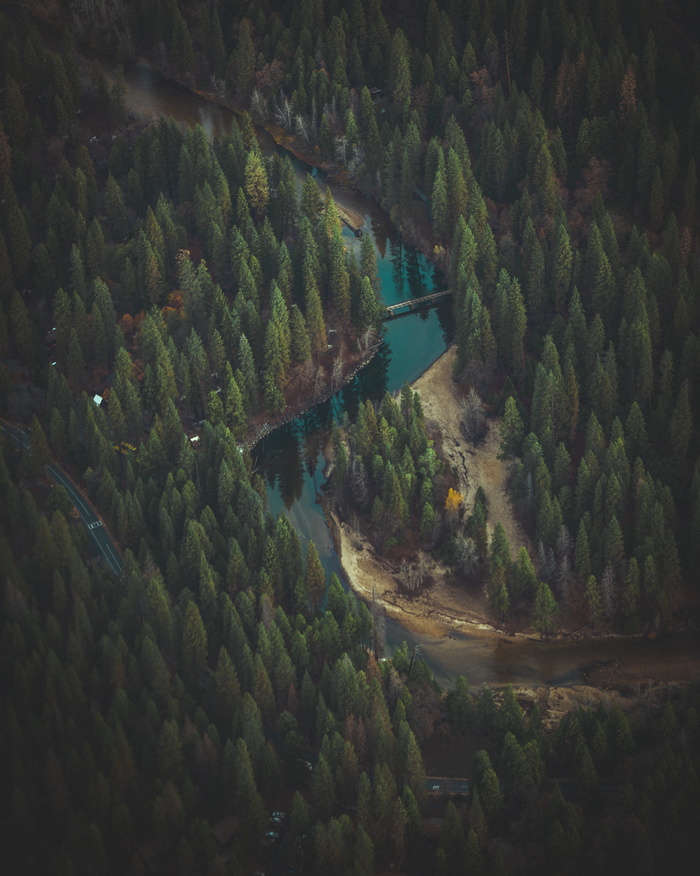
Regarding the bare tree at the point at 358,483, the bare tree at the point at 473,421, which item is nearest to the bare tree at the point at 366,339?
the bare tree at the point at 473,421

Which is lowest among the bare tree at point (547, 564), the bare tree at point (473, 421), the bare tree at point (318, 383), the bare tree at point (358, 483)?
the bare tree at point (547, 564)

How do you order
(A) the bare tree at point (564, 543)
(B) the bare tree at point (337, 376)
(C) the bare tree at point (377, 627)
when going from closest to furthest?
(C) the bare tree at point (377, 627), (A) the bare tree at point (564, 543), (B) the bare tree at point (337, 376)

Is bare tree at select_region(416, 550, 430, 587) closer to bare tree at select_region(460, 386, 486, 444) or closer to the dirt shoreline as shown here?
the dirt shoreline

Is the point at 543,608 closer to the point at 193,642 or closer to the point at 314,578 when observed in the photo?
the point at 314,578

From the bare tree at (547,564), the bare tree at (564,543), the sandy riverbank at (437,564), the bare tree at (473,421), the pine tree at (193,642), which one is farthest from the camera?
the bare tree at (473,421)

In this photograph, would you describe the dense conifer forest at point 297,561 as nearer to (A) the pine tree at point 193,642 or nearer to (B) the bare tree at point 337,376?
(A) the pine tree at point 193,642

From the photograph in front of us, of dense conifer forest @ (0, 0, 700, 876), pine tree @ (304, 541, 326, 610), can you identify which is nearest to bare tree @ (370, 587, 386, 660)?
dense conifer forest @ (0, 0, 700, 876)

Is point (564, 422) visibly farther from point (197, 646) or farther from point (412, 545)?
point (197, 646)

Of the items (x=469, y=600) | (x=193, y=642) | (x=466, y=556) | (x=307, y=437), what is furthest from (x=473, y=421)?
(x=193, y=642)
